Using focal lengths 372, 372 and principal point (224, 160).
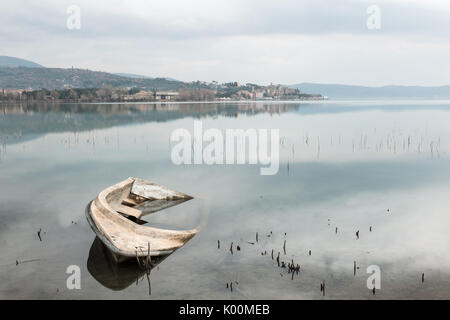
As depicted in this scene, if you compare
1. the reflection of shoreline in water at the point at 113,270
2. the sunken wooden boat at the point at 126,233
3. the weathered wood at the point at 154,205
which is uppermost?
the sunken wooden boat at the point at 126,233

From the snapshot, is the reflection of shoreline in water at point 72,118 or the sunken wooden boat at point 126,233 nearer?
the sunken wooden boat at point 126,233

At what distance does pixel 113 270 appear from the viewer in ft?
40.8

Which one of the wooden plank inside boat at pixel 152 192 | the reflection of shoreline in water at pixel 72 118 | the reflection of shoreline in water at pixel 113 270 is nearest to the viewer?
the reflection of shoreline in water at pixel 113 270

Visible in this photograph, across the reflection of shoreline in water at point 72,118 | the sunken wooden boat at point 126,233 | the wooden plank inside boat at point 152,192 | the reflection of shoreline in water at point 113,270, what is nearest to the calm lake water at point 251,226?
the reflection of shoreline in water at point 113,270

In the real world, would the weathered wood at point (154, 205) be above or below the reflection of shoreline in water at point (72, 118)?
below

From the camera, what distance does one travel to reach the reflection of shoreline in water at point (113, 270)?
1177cm

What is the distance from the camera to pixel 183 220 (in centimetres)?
1783

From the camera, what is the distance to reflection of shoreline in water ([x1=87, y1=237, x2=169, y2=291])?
1177 centimetres

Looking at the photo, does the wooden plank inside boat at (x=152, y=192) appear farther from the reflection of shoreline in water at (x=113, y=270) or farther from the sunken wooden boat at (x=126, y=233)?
the reflection of shoreline in water at (x=113, y=270)

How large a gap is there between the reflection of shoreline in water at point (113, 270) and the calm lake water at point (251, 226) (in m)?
0.04

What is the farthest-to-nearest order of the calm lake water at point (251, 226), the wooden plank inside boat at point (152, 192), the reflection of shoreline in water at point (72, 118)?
the reflection of shoreline in water at point (72, 118) → the wooden plank inside boat at point (152, 192) → the calm lake water at point (251, 226)

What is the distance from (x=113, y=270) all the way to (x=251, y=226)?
258 inches

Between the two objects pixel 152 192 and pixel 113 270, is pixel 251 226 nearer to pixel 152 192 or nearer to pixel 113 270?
pixel 113 270
